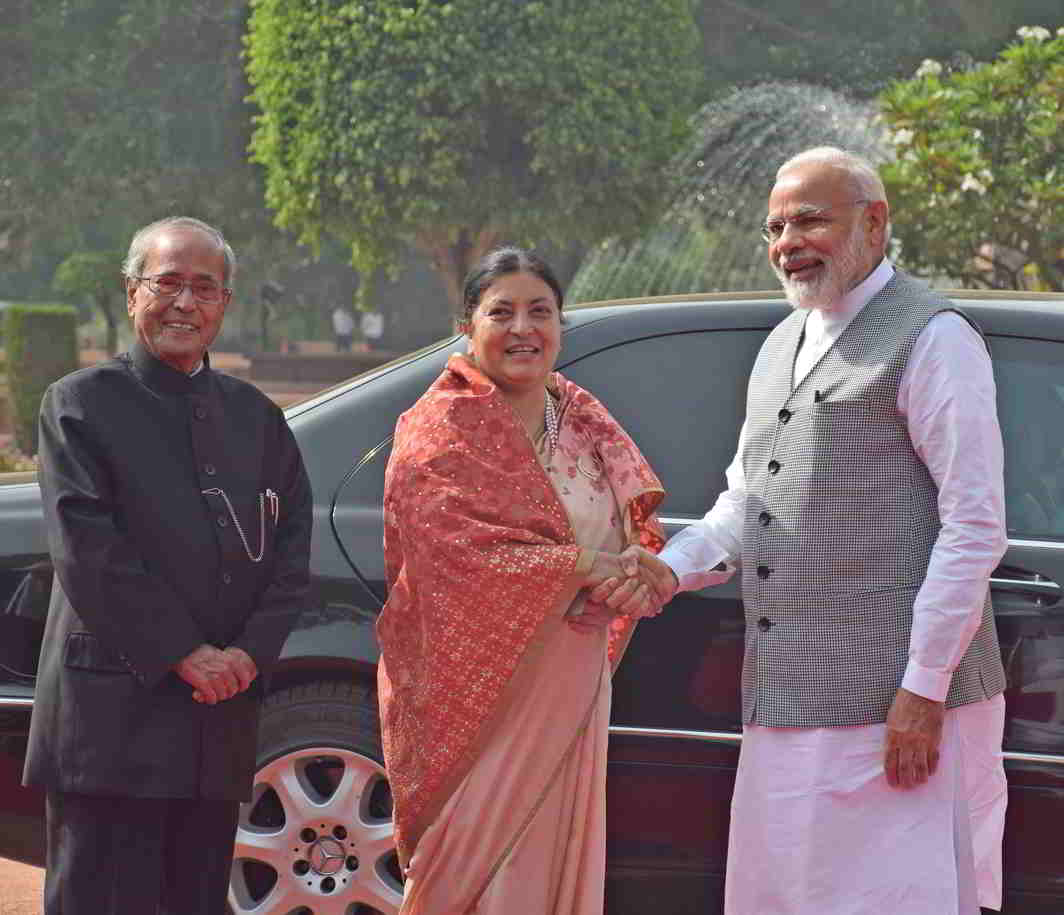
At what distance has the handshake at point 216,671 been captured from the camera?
3.08m

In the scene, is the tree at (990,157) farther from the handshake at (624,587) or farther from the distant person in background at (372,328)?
the distant person in background at (372,328)

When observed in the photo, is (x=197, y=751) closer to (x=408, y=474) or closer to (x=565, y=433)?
(x=408, y=474)

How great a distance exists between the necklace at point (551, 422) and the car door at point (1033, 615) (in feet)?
3.52

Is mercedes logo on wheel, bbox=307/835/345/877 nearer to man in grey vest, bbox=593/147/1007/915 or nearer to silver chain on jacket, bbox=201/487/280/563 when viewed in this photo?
silver chain on jacket, bbox=201/487/280/563

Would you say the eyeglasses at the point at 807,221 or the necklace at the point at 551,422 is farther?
the necklace at the point at 551,422

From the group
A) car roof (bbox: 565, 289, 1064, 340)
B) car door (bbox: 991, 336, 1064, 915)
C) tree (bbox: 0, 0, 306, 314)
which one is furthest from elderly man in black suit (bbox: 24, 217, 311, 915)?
tree (bbox: 0, 0, 306, 314)

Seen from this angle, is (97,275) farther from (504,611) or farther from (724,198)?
(504,611)

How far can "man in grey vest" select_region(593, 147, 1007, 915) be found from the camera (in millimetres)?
2977

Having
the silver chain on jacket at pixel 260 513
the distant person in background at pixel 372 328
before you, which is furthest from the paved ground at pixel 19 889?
the distant person in background at pixel 372 328

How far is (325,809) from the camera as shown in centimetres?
396

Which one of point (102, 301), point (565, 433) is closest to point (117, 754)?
point (565, 433)

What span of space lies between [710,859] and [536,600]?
1.00m

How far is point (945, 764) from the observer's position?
10.1ft

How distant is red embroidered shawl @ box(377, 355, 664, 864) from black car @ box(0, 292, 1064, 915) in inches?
24.8
